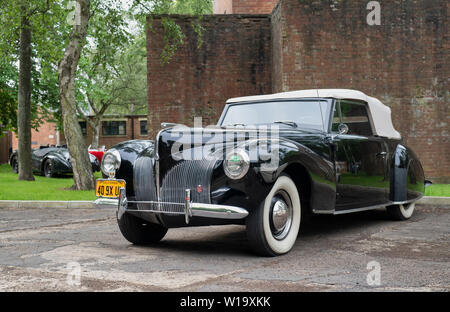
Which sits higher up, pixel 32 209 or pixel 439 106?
pixel 439 106

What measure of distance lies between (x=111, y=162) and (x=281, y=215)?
1.84 meters

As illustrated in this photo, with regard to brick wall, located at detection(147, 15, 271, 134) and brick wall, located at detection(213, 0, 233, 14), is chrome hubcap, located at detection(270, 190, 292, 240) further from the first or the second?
brick wall, located at detection(213, 0, 233, 14)

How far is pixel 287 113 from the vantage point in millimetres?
6207

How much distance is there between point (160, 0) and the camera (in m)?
14.8

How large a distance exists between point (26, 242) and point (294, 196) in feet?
10.1

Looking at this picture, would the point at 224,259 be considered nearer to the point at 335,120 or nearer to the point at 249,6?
the point at 335,120

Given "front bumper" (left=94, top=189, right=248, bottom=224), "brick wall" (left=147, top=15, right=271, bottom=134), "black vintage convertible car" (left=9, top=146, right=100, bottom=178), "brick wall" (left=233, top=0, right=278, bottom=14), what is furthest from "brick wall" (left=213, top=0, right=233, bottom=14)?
"front bumper" (left=94, top=189, right=248, bottom=224)

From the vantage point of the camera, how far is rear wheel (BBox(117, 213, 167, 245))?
551 centimetres

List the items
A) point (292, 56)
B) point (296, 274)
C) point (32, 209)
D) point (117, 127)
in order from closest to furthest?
point (296, 274) < point (32, 209) < point (292, 56) < point (117, 127)

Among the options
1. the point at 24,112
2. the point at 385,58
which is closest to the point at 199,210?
the point at 385,58

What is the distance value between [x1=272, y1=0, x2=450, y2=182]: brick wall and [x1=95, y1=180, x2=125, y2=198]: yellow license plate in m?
8.42
